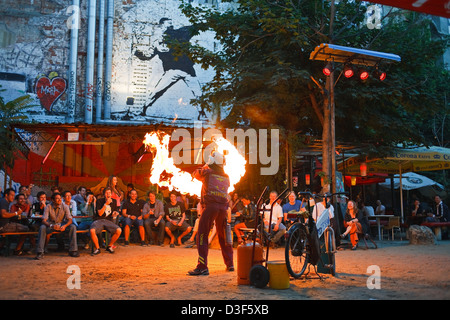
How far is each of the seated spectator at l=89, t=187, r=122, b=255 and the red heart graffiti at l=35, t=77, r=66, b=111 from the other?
9589 millimetres

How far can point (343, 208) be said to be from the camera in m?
12.8

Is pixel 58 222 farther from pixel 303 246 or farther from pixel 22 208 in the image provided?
pixel 303 246

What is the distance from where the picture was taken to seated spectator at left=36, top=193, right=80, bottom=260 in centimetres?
1011

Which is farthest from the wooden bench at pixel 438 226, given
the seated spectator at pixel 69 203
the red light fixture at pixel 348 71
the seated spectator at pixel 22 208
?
the seated spectator at pixel 22 208

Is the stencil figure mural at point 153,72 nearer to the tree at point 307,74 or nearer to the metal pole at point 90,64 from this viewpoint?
the metal pole at point 90,64

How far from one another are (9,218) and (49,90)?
385 inches

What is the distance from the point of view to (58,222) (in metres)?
10.5

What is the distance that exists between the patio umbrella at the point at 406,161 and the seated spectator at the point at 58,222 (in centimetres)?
1038

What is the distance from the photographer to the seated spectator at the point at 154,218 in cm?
Answer: 1272

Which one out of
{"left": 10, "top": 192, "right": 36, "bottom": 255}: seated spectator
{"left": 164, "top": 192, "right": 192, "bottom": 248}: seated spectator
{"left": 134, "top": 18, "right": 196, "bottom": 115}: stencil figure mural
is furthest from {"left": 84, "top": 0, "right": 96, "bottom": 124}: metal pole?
{"left": 10, "top": 192, "right": 36, "bottom": 255}: seated spectator

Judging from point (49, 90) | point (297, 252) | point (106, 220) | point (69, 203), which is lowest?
point (297, 252)

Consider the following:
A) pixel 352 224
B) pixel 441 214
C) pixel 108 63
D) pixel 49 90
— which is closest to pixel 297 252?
pixel 352 224

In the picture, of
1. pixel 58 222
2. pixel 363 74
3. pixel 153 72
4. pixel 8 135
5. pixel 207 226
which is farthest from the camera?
pixel 153 72
